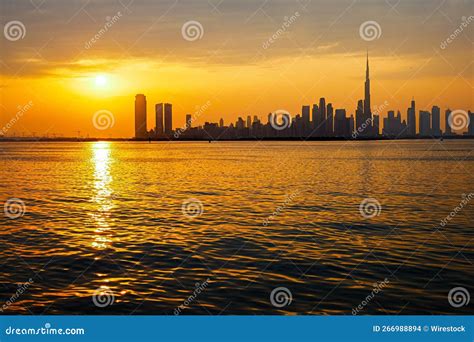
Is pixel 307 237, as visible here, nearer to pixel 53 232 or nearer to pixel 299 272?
pixel 299 272

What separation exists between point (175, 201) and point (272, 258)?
21.5 m

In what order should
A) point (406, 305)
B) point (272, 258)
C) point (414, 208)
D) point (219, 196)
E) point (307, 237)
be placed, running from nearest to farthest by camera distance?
point (406, 305) < point (272, 258) < point (307, 237) < point (414, 208) < point (219, 196)

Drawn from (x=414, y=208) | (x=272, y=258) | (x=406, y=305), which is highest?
(x=414, y=208)

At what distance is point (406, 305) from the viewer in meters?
15.6

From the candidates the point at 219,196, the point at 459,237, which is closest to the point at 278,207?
the point at 219,196

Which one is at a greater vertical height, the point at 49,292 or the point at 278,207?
the point at 278,207

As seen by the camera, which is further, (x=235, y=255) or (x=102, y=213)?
(x=102, y=213)

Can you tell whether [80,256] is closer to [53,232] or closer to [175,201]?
[53,232]

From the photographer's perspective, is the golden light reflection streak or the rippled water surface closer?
the rippled water surface

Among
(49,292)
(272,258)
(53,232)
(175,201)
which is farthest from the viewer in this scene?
(175,201)

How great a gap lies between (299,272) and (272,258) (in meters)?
2.23

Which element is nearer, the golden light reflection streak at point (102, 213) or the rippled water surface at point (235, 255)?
the rippled water surface at point (235, 255)

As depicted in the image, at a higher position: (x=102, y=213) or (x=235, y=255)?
(x=102, y=213)

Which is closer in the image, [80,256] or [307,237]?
[80,256]
